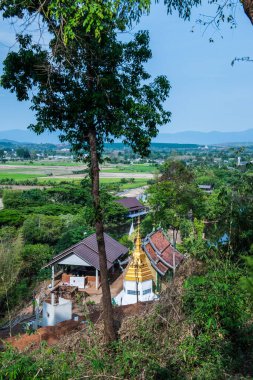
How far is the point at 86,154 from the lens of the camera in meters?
7.21

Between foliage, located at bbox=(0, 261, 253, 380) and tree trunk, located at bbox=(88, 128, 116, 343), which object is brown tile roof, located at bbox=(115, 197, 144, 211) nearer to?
tree trunk, located at bbox=(88, 128, 116, 343)

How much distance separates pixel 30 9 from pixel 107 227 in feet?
90.2

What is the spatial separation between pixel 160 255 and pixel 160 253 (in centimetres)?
12

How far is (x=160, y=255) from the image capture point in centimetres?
1822

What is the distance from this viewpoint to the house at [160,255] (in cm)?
1712

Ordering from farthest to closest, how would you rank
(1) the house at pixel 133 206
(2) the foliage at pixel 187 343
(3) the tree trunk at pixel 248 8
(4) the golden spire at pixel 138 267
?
(1) the house at pixel 133 206, (4) the golden spire at pixel 138 267, (2) the foliage at pixel 187 343, (3) the tree trunk at pixel 248 8

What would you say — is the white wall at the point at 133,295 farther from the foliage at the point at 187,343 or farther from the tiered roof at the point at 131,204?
the tiered roof at the point at 131,204

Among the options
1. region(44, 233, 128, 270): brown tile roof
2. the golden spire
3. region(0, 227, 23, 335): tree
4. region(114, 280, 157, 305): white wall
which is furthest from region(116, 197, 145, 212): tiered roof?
region(114, 280, 157, 305): white wall

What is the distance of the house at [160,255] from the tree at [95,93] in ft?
33.8

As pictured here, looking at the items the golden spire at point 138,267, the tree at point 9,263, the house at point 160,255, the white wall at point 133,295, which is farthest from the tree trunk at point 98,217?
Answer: the tree at point 9,263

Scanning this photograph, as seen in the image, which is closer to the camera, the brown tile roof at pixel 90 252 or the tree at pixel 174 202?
the brown tile roof at pixel 90 252

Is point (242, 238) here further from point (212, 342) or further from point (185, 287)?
point (212, 342)

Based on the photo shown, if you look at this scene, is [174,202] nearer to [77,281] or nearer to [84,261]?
[84,261]

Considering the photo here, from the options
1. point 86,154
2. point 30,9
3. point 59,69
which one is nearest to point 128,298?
point 86,154
